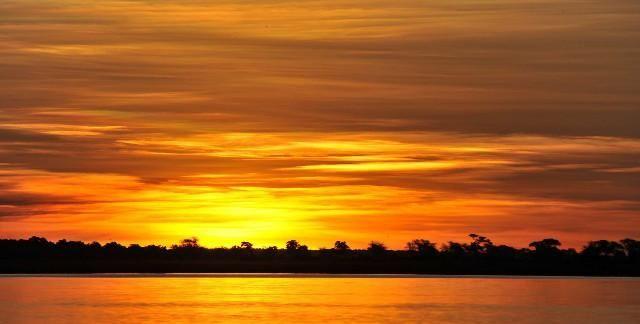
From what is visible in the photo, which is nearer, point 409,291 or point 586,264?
point 409,291

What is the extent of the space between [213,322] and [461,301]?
24833 mm

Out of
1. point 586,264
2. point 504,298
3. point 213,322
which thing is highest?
point 586,264

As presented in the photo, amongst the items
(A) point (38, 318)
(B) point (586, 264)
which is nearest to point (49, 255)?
(B) point (586, 264)

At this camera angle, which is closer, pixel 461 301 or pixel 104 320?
pixel 104 320

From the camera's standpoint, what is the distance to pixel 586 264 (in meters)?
160

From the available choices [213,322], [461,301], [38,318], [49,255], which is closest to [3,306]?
[38,318]

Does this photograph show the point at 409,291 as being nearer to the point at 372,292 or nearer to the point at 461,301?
the point at 372,292

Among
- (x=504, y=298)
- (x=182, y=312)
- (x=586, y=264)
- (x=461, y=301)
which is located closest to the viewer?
(x=182, y=312)

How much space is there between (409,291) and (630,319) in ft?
125

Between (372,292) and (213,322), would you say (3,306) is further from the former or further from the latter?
(372,292)

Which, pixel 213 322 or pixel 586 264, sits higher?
pixel 586 264

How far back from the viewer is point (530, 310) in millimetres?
72688

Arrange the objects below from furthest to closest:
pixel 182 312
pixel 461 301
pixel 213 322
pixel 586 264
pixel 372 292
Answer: pixel 586 264 → pixel 372 292 → pixel 461 301 → pixel 182 312 → pixel 213 322

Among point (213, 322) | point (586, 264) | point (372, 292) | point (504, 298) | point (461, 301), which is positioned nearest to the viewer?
point (213, 322)
